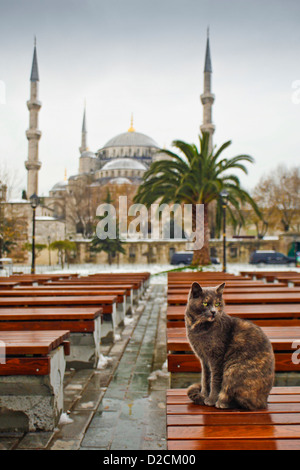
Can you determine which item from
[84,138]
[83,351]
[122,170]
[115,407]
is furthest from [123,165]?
[115,407]

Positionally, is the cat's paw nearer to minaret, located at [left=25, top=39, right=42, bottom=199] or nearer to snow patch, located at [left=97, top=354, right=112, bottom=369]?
snow patch, located at [left=97, top=354, right=112, bottom=369]

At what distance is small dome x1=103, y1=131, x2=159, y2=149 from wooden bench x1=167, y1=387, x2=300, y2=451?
88778 mm

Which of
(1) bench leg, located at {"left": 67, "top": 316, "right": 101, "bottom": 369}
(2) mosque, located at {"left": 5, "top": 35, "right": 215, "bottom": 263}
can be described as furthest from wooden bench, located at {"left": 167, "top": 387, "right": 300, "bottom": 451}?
(2) mosque, located at {"left": 5, "top": 35, "right": 215, "bottom": 263}

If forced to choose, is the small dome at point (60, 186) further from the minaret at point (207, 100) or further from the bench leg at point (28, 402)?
the bench leg at point (28, 402)

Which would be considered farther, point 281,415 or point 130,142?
point 130,142

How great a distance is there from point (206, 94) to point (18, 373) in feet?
147

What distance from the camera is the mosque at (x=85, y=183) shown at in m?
38.7

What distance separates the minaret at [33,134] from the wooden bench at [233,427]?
4504 cm

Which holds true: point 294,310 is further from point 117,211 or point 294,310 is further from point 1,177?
point 117,211

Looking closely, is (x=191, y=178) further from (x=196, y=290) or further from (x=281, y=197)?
(x=281, y=197)

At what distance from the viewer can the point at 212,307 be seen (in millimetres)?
1840

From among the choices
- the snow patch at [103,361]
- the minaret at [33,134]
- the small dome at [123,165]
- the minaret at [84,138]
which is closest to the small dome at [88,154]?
the minaret at [84,138]

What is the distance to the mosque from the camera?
1522 inches
